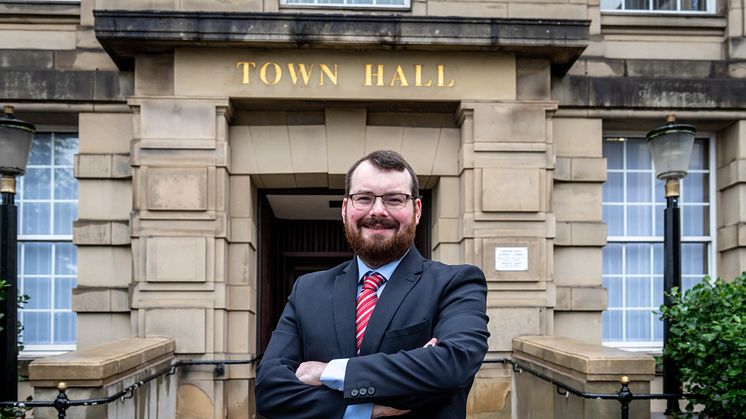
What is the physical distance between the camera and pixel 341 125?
871cm

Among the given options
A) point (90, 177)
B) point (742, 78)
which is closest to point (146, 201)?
point (90, 177)

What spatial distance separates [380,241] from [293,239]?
925 centimetres

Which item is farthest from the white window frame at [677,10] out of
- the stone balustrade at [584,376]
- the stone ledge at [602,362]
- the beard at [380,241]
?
the beard at [380,241]

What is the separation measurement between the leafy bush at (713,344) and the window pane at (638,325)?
2.63m

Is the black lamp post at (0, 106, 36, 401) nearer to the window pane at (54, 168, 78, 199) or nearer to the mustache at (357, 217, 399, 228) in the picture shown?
the window pane at (54, 168, 78, 199)

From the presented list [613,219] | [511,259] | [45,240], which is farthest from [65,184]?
[613,219]

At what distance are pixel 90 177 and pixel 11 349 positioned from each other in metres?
2.64

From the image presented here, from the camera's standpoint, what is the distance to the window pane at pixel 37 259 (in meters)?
9.10

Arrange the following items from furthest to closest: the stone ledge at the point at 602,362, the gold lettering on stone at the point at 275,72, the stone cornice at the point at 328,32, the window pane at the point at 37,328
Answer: the window pane at the point at 37,328, the gold lettering on stone at the point at 275,72, the stone cornice at the point at 328,32, the stone ledge at the point at 602,362

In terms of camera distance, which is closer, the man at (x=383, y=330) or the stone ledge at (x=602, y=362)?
the man at (x=383, y=330)

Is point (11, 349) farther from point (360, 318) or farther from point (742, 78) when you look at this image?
point (742, 78)

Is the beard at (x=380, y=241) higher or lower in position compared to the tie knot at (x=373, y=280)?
higher

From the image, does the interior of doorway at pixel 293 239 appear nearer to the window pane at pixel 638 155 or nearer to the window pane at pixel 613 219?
the window pane at pixel 613 219

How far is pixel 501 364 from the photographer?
812cm
